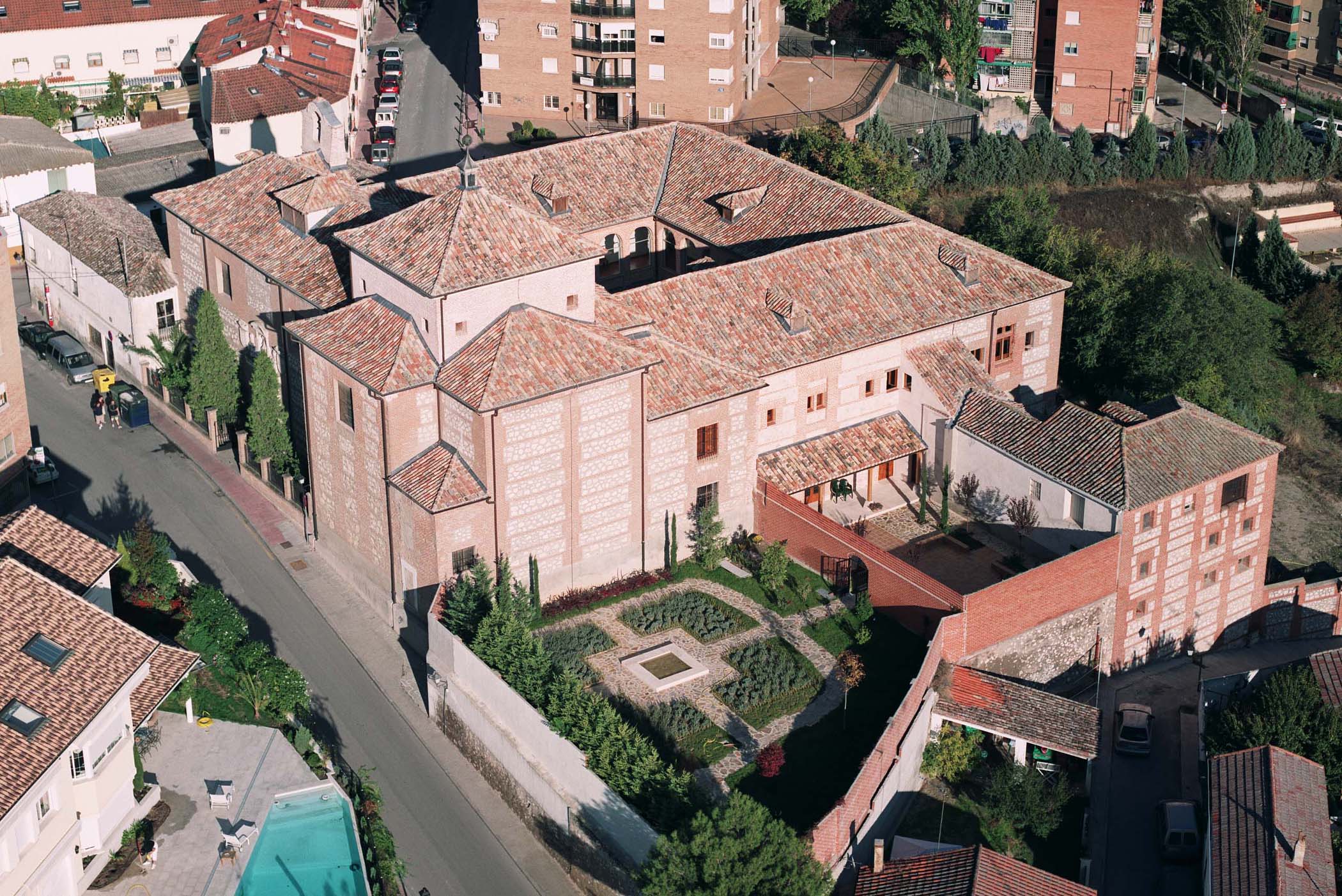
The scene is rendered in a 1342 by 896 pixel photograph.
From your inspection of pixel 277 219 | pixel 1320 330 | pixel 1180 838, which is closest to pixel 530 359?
pixel 277 219

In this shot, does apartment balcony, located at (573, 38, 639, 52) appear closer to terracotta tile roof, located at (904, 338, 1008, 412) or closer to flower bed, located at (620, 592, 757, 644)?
terracotta tile roof, located at (904, 338, 1008, 412)

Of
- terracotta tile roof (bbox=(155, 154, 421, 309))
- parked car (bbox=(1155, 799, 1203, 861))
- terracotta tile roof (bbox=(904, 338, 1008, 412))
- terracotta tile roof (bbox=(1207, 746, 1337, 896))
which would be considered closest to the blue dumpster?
terracotta tile roof (bbox=(155, 154, 421, 309))

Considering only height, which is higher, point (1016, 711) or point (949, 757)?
point (1016, 711)

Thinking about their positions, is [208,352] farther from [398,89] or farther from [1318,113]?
[1318,113]

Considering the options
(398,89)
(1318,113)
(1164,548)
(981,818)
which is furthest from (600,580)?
(1318,113)

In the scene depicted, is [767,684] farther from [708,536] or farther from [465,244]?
[465,244]

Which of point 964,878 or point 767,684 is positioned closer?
point 964,878
